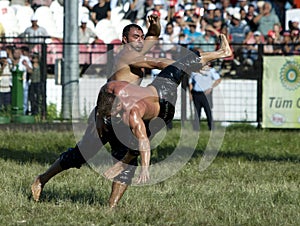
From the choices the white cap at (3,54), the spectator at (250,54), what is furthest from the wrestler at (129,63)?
the spectator at (250,54)

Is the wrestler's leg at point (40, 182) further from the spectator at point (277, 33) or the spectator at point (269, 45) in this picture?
the spectator at point (277, 33)

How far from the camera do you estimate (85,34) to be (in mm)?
22125

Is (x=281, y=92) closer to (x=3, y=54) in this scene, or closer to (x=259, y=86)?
(x=259, y=86)

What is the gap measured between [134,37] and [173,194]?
2133mm

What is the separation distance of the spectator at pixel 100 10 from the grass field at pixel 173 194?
28.5ft

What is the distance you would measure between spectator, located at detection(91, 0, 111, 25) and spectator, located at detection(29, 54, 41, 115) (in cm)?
335

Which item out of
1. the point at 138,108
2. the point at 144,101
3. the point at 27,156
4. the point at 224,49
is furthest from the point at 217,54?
the point at 27,156

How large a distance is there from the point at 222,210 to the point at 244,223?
27.3 inches

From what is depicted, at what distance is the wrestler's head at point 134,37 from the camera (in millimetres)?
8180

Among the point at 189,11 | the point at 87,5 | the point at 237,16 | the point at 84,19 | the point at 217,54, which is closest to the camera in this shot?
the point at 217,54

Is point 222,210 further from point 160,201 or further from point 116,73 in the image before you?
point 116,73

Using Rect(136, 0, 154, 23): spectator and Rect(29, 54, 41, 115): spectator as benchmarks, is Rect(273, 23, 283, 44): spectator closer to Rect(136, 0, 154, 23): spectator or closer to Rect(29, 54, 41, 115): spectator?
Rect(136, 0, 154, 23): spectator

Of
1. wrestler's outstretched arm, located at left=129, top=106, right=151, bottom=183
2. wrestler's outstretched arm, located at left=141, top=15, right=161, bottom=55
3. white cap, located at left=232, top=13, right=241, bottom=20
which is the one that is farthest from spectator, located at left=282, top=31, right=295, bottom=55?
wrestler's outstretched arm, located at left=129, top=106, right=151, bottom=183

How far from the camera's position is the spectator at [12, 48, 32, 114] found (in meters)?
20.2
